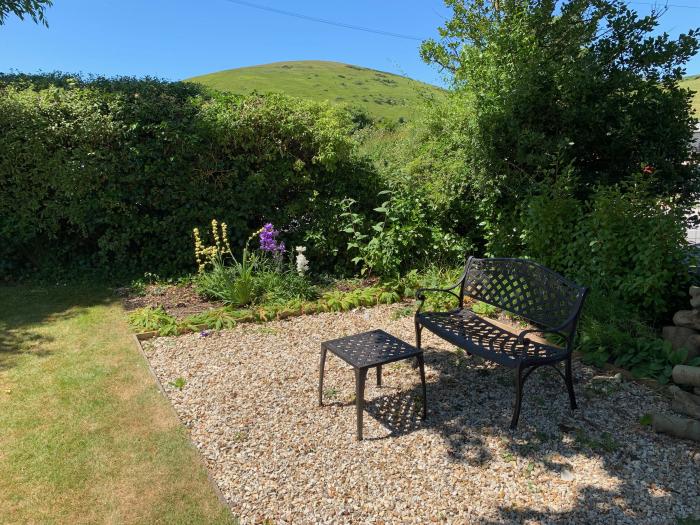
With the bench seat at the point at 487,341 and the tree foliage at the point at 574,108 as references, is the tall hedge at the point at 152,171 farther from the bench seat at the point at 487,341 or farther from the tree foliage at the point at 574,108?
the bench seat at the point at 487,341

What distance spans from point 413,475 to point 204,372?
2.20 metres

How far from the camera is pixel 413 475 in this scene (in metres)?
2.93

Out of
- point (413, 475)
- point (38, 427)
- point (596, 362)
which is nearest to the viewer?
point (413, 475)

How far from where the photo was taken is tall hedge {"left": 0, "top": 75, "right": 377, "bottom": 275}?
642 centimetres

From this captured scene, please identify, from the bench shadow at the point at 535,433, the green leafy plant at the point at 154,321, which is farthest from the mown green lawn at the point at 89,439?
the bench shadow at the point at 535,433

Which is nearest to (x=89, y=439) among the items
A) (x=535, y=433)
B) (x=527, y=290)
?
(x=535, y=433)

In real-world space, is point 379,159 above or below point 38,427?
above

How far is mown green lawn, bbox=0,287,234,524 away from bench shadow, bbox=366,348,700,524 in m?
1.38

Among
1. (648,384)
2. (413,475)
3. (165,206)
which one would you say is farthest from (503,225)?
(165,206)

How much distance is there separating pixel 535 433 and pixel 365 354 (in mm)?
1279

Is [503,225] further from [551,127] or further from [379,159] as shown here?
[379,159]

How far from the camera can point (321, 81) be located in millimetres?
47281

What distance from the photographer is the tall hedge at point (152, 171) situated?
642 cm

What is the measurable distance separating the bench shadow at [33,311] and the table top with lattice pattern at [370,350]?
312 centimetres
